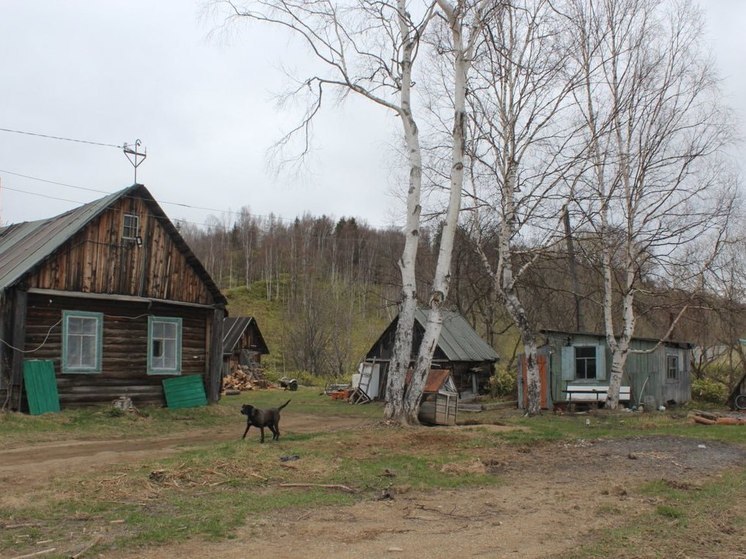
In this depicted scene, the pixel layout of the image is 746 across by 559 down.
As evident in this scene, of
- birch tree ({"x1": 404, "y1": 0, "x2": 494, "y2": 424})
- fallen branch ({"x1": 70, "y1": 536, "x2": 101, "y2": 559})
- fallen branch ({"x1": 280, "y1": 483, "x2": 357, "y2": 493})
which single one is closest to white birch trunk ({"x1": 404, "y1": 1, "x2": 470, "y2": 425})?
birch tree ({"x1": 404, "y1": 0, "x2": 494, "y2": 424})

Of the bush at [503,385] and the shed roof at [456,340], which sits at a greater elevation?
the shed roof at [456,340]

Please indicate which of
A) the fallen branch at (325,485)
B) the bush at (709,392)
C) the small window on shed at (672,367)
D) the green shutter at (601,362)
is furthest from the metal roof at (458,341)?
the fallen branch at (325,485)

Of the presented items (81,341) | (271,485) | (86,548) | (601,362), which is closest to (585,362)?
(601,362)

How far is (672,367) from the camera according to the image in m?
26.9

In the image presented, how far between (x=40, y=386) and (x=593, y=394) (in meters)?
17.9

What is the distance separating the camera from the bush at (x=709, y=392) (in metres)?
28.8

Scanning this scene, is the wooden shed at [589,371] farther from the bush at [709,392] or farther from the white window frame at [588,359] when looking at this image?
the bush at [709,392]

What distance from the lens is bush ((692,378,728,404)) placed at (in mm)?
28781

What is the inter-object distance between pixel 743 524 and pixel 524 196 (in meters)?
13.9

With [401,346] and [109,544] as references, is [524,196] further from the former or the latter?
[109,544]

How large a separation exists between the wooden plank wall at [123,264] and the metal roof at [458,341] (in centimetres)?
1123

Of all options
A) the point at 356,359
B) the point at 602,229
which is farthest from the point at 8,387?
the point at 356,359

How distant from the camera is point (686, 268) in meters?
22.3

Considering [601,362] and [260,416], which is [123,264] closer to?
[260,416]
